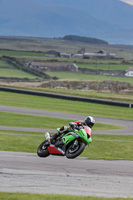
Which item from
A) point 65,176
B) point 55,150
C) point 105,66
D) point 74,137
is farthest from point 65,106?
point 105,66

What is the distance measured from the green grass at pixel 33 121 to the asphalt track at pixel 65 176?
17.5m

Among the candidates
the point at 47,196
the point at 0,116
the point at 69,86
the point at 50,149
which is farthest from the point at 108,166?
the point at 69,86

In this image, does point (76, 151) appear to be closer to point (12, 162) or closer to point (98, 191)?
point (98, 191)

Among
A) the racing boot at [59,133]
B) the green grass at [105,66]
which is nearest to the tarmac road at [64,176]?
the racing boot at [59,133]

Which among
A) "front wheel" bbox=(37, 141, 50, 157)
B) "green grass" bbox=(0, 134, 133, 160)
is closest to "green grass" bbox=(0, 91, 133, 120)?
"green grass" bbox=(0, 134, 133, 160)

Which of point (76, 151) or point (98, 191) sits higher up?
point (76, 151)

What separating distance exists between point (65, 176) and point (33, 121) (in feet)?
82.5

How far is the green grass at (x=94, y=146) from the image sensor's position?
27231mm

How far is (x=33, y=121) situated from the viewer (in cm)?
4394

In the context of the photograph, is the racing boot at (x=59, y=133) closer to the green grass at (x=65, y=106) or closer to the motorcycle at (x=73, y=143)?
the motorcycle at (x=73, y=143)

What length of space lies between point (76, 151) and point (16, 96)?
5416 cm

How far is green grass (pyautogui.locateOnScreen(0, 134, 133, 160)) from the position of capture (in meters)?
27.2

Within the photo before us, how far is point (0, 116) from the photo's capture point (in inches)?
1802

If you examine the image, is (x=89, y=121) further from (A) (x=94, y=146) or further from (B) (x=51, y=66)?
(B) (x=51, y=66)
